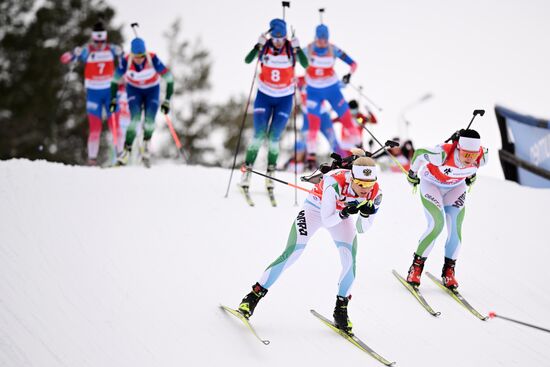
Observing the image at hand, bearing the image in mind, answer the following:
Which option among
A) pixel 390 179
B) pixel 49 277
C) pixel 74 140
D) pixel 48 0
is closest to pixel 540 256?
pixel 390 179

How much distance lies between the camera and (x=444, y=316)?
7328 mm

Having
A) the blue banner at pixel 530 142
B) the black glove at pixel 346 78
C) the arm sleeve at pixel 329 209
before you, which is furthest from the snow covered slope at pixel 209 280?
the blue banner at pixel 530 142

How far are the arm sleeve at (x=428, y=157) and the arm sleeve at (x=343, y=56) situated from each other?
481cm

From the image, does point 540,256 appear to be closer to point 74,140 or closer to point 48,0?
point 74,140

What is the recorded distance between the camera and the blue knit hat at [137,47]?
1132cm

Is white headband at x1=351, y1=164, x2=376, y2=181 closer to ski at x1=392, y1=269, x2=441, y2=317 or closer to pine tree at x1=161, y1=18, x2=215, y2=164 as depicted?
ski at x1=392, y1=269, x2=441, y2=317

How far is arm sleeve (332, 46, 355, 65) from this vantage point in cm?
1227

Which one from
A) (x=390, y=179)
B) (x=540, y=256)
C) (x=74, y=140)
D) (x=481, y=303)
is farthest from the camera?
(x=74, y=140)

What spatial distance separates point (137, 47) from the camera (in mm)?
11312

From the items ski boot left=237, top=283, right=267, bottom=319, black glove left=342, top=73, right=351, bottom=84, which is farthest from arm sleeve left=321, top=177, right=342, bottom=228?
black glove left=342, top=73, right=351, bottom=84

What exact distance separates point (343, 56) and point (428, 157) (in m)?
4.98

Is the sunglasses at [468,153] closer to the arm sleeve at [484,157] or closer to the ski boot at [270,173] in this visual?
the arm sleeve at [484,157]

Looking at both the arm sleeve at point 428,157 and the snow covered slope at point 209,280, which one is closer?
the snow covered slope at point 209,280

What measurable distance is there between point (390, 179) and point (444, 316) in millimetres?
5630
